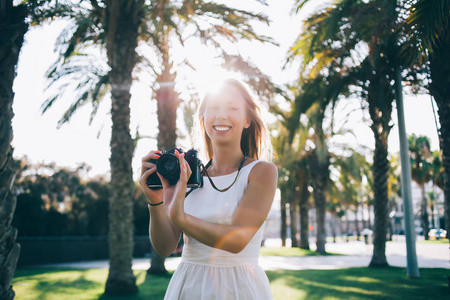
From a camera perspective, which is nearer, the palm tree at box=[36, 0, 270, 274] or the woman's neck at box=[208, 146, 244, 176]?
the woman's neck at box=[208, 146, 244, 176]

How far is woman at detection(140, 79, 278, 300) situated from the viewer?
142cm

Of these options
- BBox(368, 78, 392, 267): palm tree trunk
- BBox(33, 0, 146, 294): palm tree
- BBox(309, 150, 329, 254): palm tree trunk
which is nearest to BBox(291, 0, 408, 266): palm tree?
BBox(368, 78, 392, 267): palm tree trunk

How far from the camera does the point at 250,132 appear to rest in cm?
199

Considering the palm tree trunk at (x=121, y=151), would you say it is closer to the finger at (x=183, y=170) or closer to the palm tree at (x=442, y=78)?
the palm tree at (x=442, y=78)

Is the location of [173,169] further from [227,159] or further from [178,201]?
[227,159]

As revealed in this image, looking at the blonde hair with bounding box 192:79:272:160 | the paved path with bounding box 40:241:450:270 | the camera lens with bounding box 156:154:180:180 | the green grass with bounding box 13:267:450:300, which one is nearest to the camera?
the camera lens with bounding box 156:154:180:180

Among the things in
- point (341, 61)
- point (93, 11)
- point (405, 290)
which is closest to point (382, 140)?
point (341, 61)

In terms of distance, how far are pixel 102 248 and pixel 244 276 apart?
1950 centimetres

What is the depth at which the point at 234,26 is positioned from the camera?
902cm

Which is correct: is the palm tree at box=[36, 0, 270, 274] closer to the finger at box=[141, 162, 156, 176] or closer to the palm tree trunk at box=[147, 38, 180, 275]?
the palm tree trunk at box=[147, 38, 180, 275]

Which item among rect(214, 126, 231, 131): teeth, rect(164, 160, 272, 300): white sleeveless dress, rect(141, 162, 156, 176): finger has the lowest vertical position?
rect(164, 160, 272, 300): white sleeveless dress

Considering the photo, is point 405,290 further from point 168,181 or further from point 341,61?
point 168,181

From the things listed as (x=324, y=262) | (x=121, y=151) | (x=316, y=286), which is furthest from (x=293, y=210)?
(x=121, y=151)

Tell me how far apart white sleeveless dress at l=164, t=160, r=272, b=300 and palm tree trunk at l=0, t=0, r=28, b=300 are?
3110mm
